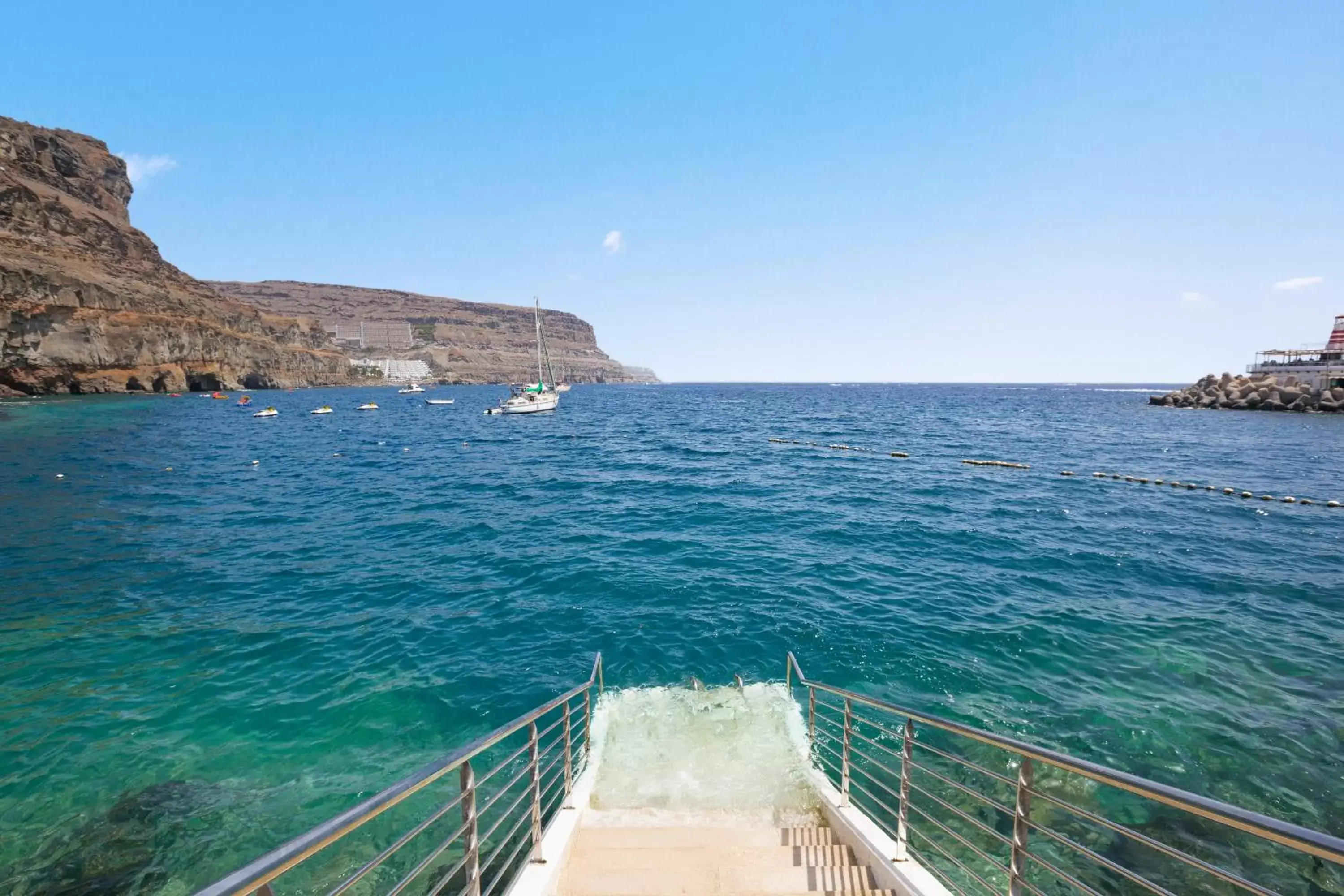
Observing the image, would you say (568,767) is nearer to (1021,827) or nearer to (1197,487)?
(1021,827)

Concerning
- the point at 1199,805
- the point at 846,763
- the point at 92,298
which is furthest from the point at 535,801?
the point at 92,298

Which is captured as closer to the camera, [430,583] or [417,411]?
[430,583]

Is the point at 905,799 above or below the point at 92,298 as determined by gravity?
below

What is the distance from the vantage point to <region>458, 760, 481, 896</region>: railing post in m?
3.16

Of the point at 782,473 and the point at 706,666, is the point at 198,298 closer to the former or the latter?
the point at 782,473

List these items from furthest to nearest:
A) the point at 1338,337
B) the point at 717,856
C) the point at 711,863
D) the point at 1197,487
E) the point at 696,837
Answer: the point at 1338,337 → the point at 1197,487 → the point at 696,837 → the point at 717,856 → the point at 711,863

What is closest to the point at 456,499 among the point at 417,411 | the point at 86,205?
the point at 417,411

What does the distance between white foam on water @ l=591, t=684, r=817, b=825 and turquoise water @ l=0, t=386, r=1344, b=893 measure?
991 millimetres

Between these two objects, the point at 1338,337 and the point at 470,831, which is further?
the point at 1338,337

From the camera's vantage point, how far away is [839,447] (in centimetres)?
3762

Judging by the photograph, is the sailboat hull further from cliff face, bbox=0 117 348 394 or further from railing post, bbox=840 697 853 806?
railing post, bbox=840 697 853 806

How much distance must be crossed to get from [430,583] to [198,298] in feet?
347

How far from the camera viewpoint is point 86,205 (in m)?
78.6

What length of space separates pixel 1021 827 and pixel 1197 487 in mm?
29742
